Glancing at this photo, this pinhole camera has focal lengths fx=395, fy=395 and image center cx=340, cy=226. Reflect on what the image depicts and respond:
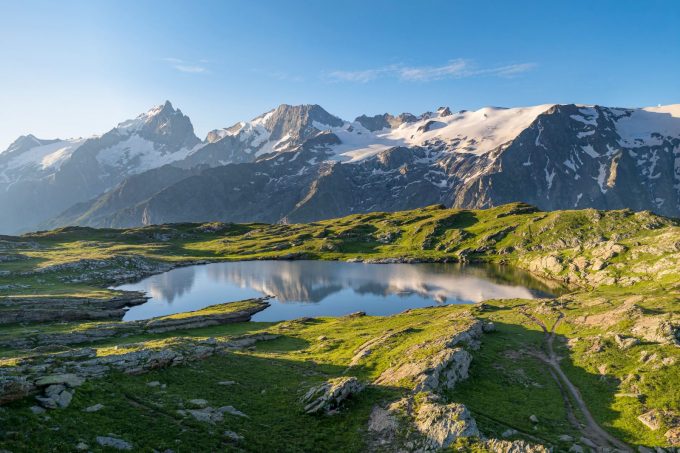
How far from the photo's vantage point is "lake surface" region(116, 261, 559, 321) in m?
111

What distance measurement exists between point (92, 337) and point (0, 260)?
359 ft

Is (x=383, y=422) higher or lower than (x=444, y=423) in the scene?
lower

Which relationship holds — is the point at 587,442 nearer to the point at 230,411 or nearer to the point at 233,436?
the point at 233,436

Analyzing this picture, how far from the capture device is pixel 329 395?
3300cm

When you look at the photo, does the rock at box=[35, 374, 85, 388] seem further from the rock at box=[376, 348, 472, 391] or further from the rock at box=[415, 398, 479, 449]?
the rock at box=[376, 348, 472, 391]

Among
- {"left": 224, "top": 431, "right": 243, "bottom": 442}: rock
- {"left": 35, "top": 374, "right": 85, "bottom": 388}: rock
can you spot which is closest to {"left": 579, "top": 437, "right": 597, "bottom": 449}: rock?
{"left": 224, "top": 431, "right": 243, "bottom": 442}: rock

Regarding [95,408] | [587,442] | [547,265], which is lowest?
[547,265]

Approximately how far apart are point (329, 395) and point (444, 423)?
9715 millimetres

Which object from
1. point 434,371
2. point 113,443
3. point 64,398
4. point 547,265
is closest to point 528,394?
point 434,371

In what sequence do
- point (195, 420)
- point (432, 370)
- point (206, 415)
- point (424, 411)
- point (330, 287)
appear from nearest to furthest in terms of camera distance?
point (195, 420) < point (206, 415) < point (424, 411) < point (432, 370) < point (330, 287)

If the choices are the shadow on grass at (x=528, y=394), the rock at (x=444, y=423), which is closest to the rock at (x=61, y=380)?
the rock at (x=444, y=423)

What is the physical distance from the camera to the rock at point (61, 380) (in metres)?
25.8

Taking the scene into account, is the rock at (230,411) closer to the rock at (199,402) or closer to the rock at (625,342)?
the rock at (199,402)

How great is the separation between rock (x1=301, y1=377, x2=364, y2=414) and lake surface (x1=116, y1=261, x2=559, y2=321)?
6497cm
